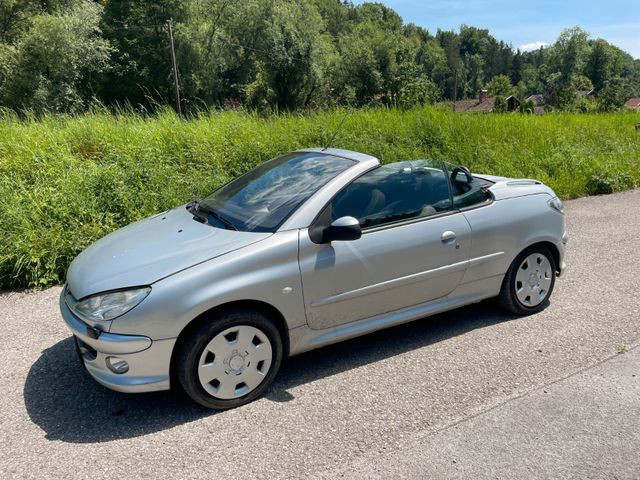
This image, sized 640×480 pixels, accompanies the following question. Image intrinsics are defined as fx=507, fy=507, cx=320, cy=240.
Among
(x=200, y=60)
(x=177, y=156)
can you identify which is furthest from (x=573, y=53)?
(x=177, y=156)

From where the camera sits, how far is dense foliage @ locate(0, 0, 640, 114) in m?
27.9

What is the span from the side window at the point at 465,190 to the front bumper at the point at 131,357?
253 cm

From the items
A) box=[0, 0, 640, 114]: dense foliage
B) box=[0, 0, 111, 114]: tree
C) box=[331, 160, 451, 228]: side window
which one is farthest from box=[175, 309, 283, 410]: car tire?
box=[0, 0, 111, 114]: tree

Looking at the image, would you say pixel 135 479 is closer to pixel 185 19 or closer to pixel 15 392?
pixel 15 392

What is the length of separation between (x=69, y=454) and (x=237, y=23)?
48.5 m

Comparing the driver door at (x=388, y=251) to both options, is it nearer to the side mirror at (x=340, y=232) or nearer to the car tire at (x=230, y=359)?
the side mirror at (x=340, y=232)

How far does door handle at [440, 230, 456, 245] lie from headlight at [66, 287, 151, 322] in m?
2.20

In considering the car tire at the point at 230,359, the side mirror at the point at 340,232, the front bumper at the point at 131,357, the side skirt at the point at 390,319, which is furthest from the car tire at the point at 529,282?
the front bumper at the point at 131,357

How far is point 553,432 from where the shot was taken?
2918 mm

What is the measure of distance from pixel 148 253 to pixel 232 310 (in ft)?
2.30

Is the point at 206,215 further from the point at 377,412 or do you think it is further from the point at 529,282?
the point at 529,282

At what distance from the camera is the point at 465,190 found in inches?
169

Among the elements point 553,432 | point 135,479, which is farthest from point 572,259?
point 135,479

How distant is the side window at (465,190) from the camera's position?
419cm
